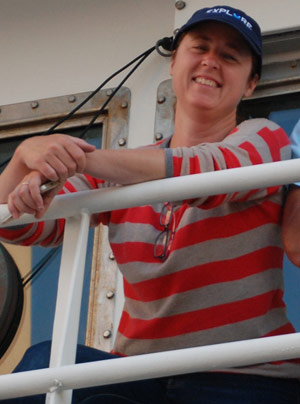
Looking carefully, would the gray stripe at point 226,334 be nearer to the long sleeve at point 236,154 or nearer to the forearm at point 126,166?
the long sleeve at point 236,154

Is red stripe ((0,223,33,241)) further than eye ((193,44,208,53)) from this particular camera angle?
No

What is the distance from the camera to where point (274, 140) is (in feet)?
7.31

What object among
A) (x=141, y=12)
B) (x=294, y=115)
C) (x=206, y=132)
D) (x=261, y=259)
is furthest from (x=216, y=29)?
(x=141, y=12)

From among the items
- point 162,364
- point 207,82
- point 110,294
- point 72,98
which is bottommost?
point 162,364

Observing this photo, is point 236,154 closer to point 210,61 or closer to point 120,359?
point 210,61

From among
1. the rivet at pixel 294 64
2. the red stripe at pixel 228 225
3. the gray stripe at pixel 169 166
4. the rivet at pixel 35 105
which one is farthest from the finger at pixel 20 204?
the rivet at pixel 35 105

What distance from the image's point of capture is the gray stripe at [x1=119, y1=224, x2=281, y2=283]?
2133mm

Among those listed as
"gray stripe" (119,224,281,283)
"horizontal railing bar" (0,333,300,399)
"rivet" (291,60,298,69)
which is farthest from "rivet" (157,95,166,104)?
"horizontal railing bar" (0,333,300,399)

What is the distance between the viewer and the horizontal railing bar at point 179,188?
5.94 feet

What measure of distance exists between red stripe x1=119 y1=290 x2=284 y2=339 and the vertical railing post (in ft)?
1.01

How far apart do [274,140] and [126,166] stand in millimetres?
399

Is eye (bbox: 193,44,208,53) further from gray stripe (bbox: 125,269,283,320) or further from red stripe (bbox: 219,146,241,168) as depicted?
gray stripe (bbox: 125,269,283,320)

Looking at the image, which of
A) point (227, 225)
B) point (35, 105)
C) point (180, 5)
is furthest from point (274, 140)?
point (35, 105)

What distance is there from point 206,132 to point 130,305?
409 mm
